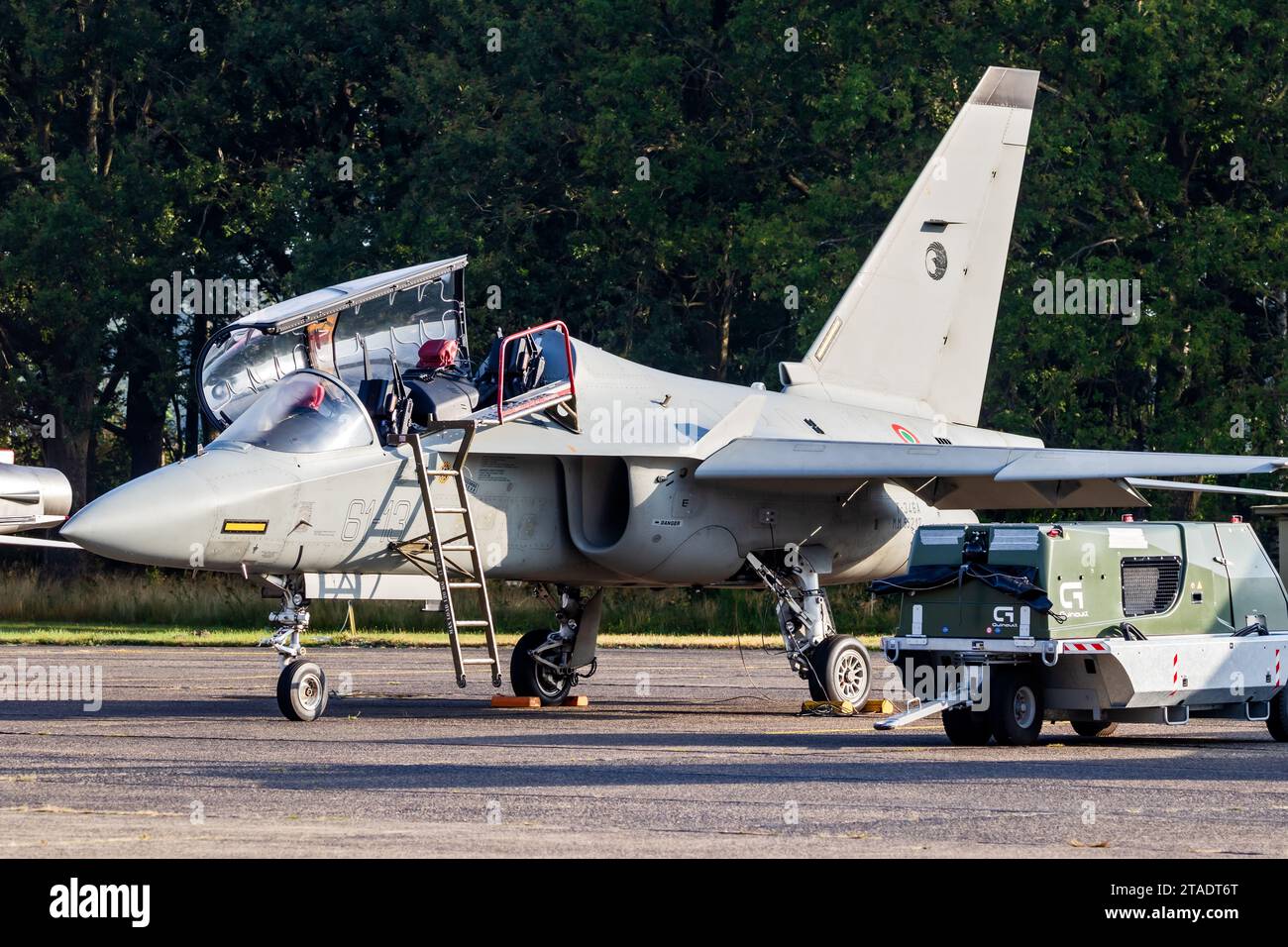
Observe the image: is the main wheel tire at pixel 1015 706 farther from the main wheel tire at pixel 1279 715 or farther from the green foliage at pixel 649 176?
the green foliage at pixel 649 176

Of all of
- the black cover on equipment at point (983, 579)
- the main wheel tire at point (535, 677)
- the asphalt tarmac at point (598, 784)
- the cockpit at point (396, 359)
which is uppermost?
the cockpit at point (396, 359)

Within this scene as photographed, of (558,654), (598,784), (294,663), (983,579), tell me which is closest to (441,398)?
(294,663)

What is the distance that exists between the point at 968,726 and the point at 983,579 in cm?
120

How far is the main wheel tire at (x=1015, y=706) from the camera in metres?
14.6

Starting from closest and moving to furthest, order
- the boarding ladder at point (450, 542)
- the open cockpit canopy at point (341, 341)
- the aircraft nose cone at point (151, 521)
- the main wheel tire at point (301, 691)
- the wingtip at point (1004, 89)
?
the aircraft nose cone at point (151, 521) → the main wheel tire at point (301, 691) → the boarding ladder at point (450, 542) → the open cockpit canopy at point (341, 341) → the wingtip at point (1004, 89)

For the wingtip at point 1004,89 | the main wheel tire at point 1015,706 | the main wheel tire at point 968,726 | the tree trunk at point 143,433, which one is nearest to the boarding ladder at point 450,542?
the main wheel tire at point 968,726

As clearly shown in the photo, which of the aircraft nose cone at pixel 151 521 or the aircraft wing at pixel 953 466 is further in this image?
the aircraft wing at pixel 953 466

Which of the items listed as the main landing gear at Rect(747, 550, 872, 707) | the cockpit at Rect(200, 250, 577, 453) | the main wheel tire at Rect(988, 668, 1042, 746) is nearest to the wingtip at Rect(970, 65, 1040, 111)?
the main landing gear at Rect(747, 550, 872, 707)


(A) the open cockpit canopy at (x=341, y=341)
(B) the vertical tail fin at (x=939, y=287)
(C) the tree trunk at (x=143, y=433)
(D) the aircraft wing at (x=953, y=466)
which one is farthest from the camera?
(C) the tree trunk at (x=143, y=433)

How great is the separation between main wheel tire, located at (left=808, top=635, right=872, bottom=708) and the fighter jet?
0.07 ft

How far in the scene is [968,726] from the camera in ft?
48.4

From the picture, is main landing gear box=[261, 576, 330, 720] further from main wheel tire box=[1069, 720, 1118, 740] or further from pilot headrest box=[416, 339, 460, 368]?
main wheel tire box=[1069, 720, 1118, 740]

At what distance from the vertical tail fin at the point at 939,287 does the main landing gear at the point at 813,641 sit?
99.8 inches
